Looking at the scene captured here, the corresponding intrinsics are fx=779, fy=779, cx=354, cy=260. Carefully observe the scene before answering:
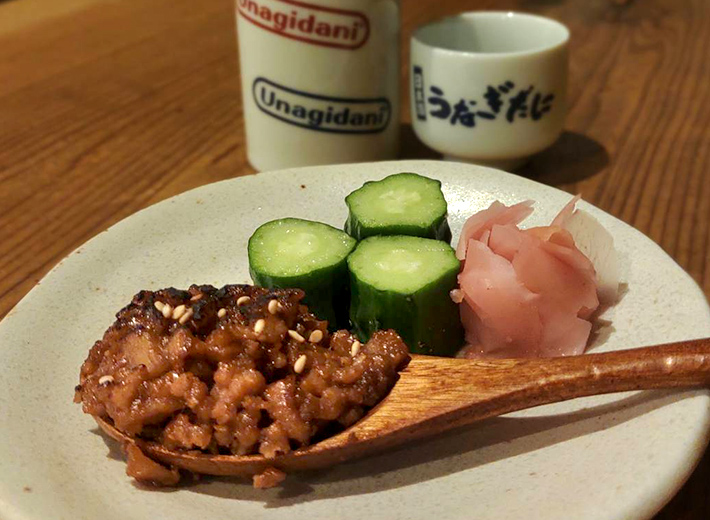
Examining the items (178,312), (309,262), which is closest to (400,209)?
(309,262)

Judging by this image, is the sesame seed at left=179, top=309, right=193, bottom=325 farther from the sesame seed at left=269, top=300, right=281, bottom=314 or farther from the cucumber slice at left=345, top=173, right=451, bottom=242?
the cucumber slice at left=345, top=173, right=451, bottom=242

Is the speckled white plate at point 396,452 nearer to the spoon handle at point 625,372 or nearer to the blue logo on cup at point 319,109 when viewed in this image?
the spoon handle at point 625,372

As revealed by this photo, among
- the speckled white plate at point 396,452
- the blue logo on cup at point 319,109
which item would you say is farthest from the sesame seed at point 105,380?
the blue logo on cup at point 319,109

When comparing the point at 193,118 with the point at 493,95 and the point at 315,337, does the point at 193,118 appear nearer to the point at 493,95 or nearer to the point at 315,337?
the point at 493,95

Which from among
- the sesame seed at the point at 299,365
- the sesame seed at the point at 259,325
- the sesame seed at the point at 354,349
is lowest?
the sesame seed at the point at 354,349

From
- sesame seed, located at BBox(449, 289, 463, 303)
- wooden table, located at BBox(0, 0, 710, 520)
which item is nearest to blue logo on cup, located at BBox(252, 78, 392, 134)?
wooden table, located at BBox(0, 0, 710, 520)

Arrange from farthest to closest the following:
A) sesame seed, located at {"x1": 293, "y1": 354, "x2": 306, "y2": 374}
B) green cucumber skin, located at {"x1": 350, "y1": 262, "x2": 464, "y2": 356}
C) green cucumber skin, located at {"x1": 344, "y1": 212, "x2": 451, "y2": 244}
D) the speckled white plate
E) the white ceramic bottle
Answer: the white ceramic bottle → green cucumber skin, located at {"x1": 344, "y1": 212, "x2": 451, "y2": 244} → green cucumber skin, located at {"x1": 350, "y1": 262, "x2": 464, "y2": 356} → sesame seed, located at {"x1": 293, "y1": 354, "x2": 306, "y2": 374} → the speckled white plate
